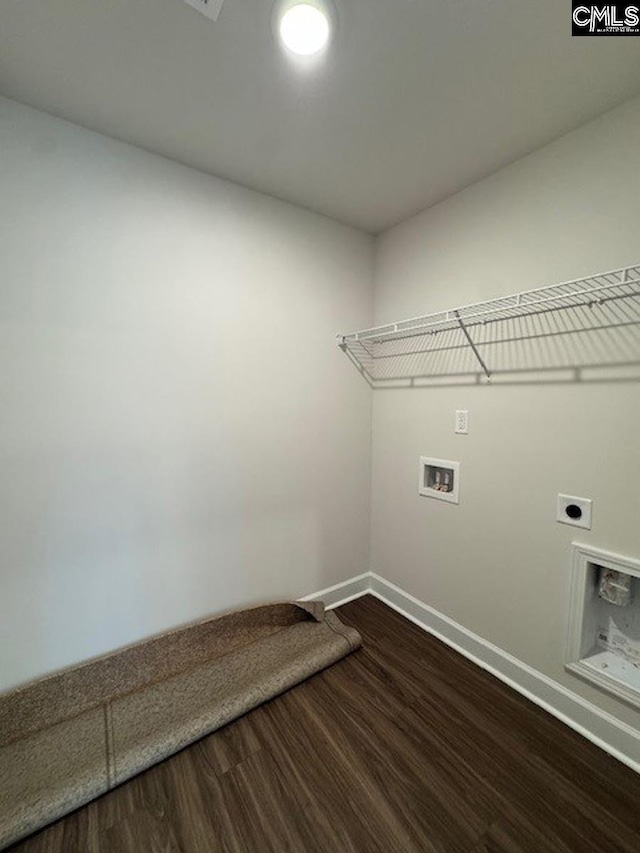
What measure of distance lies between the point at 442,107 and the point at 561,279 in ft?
2.73

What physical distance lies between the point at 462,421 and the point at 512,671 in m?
1.24

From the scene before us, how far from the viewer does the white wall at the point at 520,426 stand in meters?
1.28

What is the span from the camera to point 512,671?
5.30ft

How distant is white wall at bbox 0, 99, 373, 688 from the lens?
4.36 ft

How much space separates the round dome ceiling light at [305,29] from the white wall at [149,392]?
2.65ft

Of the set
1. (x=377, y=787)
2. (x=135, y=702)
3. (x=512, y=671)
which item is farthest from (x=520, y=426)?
(x=135, y=702)

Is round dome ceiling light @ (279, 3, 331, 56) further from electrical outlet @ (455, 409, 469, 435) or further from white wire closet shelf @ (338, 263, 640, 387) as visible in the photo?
electrical outlet @ (455, 409, 469, 435)

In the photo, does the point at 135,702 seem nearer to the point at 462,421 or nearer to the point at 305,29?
the point at 462,421

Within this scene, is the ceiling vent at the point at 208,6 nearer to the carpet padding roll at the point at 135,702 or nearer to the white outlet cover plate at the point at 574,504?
the white outlet cover plate at the point at 574,504

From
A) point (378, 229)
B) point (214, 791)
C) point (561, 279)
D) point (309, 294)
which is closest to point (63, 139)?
point (309, 294)

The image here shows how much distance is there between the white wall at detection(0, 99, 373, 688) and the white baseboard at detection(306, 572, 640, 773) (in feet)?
1.51

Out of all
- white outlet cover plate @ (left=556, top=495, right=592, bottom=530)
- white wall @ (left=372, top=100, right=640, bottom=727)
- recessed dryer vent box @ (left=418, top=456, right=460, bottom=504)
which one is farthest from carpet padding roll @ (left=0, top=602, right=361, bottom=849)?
white outlet cover plate @ (left=556, top=495, right=592, bottom=530)

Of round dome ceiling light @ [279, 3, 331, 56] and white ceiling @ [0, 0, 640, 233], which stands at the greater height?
white ceiling @ [0, 0, 640, 233]

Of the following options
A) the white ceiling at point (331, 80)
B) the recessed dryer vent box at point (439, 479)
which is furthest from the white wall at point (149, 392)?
the recessed dryer vent box at point (439, 479)
